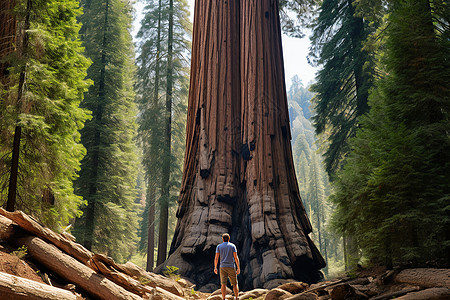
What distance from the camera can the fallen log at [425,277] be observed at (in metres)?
4.34

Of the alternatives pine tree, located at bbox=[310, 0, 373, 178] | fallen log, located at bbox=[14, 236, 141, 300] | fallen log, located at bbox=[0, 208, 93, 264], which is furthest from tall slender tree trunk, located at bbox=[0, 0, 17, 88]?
pine tree, located at bbox=[310, 0, 373, 178]

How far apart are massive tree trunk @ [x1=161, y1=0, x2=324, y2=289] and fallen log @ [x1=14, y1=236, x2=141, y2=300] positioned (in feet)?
15.1

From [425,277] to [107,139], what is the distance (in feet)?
46.2

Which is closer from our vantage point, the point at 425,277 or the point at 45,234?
the point at 425,277

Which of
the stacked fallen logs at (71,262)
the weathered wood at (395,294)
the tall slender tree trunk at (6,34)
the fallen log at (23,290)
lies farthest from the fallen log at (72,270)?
the tall slender tree trunk at (6,34)

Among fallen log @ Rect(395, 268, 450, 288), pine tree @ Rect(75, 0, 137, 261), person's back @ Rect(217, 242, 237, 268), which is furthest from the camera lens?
pine tree @ Rect(75, 0, 137, 261)

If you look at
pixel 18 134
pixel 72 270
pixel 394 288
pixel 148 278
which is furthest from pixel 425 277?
pixel 18 134

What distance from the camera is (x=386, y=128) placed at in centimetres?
677

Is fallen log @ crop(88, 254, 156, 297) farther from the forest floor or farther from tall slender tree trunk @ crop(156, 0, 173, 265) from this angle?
tall slender tree trunk @ crop(156, 0, 173, 265)

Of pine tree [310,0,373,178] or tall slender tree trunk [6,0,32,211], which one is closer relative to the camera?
tall slender tree trunk [6,0,32,211]

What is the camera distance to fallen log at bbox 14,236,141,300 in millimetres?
4578

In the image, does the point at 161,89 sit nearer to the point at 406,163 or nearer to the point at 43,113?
the point at 43,113

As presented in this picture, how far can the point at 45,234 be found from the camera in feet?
16.4

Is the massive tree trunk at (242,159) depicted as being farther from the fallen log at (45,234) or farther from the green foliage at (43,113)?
the fallen log at (45,234)
